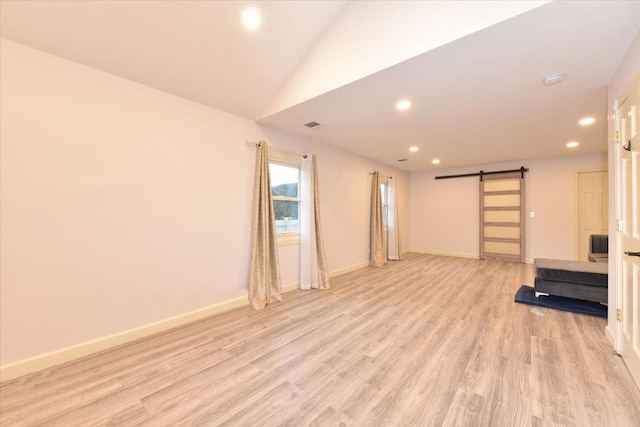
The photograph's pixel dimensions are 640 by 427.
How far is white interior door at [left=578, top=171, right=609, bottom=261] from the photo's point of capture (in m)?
5.18

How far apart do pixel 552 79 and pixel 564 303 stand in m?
2.71

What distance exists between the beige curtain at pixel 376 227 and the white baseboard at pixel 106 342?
10.2 ft

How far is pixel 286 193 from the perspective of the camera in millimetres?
4070

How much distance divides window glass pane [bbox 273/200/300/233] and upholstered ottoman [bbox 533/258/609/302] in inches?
137

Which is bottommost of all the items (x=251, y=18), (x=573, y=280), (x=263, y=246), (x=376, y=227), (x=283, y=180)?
(x=573, y=280)

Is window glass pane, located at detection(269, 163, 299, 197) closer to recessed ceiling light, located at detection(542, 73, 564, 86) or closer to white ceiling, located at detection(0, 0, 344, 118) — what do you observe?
white ceiling, located at detection(0, 0, 344, 118)

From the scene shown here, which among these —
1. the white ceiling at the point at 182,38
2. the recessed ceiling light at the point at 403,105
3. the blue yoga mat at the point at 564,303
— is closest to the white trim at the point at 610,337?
the blue yoga mat at the point at 564,303

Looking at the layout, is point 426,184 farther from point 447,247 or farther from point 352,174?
point 352,174

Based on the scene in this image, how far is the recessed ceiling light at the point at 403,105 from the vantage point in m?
2.91

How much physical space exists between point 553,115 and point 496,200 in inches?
136

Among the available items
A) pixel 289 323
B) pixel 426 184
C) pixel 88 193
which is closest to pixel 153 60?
pixel 88 193

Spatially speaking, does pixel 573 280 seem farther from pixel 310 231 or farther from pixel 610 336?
pixel 310 231

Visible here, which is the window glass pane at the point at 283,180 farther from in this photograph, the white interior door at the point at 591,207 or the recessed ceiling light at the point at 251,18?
the white interior door at the point at 591,207

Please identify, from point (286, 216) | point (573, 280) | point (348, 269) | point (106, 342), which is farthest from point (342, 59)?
point (573, 280)
